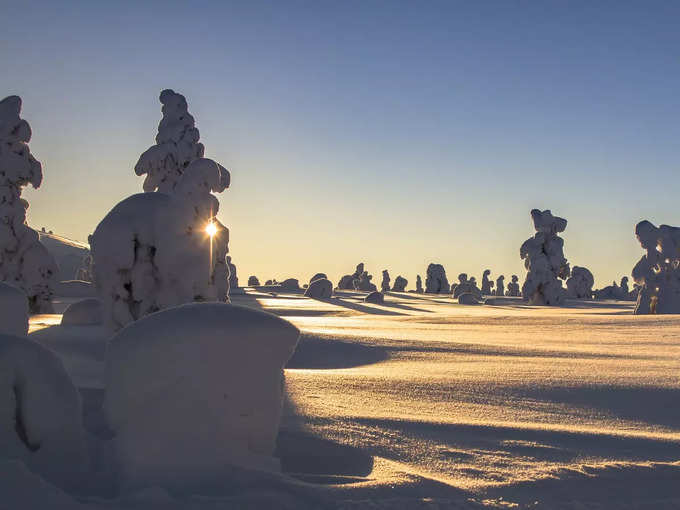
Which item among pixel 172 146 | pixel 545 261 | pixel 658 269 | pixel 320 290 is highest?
pixel 172 146

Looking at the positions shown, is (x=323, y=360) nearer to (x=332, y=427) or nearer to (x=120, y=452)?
(x=332, y=427)

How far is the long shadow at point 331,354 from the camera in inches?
264

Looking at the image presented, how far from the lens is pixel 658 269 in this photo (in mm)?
15977

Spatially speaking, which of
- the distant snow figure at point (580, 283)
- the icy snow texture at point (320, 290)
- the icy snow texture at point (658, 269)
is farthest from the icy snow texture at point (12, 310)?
the distant snow figure at point (580, 283)

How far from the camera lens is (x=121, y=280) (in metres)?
7.01

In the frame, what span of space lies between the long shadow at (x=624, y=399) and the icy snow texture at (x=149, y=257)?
4078 mm

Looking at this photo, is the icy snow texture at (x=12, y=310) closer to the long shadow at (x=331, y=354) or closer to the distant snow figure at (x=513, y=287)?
the long shadow at (x=331, y=354)

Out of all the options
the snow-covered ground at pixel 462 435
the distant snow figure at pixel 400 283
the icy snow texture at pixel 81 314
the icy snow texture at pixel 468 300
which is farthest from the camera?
the distant snow figure at pixel 400 283

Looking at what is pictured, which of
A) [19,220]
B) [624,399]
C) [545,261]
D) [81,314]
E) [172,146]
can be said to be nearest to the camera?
[624,399]

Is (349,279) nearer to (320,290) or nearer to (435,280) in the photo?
(435,280)

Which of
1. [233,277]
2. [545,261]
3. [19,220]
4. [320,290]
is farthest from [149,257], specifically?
[233,277]

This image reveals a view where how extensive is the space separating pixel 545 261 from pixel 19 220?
20.4 m

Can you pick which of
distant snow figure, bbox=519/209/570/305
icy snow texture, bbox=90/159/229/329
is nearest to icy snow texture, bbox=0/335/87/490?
icy snow texture, bbox=90/159/229/329

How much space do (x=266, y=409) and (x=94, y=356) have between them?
4951 millimetres
